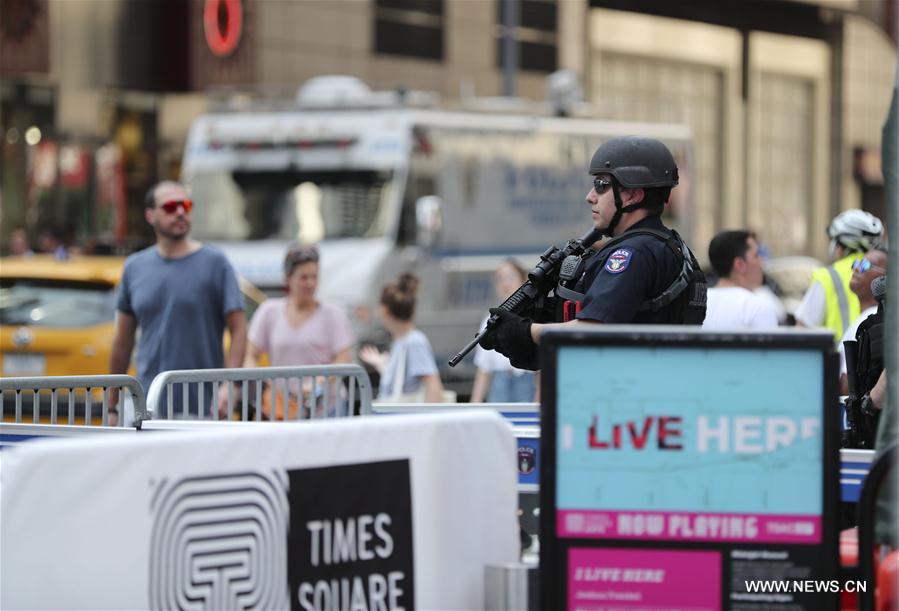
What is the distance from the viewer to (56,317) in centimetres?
1191

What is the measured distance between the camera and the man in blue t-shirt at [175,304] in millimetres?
8227

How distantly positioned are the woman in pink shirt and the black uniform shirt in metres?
4.34

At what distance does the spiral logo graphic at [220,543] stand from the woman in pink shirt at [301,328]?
5651mm

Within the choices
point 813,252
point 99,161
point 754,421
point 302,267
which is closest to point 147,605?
point 754,421

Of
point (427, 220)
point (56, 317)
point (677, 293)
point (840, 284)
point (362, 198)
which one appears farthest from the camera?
point (362, 198)

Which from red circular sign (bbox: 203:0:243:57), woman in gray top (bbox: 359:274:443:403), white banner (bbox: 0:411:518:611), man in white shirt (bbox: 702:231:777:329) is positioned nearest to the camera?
white banner (bbox: 0:411:518:611)

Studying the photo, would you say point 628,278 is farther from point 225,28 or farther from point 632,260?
point 225,28

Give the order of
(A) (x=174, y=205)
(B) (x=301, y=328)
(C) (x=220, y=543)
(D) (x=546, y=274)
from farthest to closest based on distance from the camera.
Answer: (B) (x=301, y=328)
(A) (x=174, y=205)
(D) (x=546, y=274)
(C) (x=220, y=543)

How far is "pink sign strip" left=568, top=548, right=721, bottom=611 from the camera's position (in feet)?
12.5

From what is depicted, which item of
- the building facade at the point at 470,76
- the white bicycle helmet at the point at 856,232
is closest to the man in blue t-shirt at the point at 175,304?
the white bicycle helmet at the point at 856,232

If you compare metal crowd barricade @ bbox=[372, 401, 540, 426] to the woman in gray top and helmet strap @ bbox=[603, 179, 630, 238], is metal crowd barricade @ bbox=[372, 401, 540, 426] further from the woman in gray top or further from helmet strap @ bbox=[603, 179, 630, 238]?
the woman in gray top

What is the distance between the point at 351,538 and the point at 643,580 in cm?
66

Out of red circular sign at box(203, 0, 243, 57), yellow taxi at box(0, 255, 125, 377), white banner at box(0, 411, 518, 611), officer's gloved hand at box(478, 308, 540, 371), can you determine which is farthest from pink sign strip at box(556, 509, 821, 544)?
red circular sign at box(203, 0, 243, 57)
